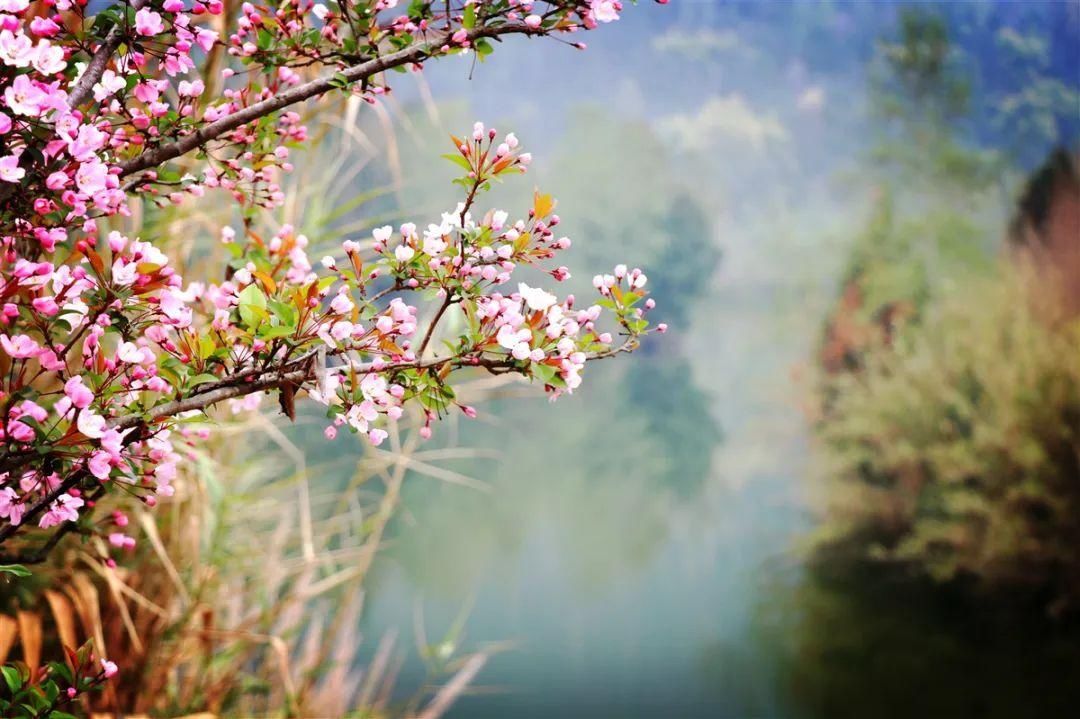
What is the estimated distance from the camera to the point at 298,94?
1.80 feet

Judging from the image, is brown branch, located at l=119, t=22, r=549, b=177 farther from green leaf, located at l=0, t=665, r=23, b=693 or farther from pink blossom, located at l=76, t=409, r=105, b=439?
green leaf, located at l=0, t=665, r=23, b=693

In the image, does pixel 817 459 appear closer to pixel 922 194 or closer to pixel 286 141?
pixel 922 194

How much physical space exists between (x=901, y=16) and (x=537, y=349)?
2328 millimetres

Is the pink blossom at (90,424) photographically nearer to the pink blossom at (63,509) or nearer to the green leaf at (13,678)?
the pink blossom at (63,509)

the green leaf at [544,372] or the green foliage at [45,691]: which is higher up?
the green leaf at [544,372]


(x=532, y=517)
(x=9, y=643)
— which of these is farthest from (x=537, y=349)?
(x=532, y=517)

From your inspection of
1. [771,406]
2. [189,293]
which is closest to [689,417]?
[771,406]

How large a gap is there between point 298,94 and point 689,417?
6.39 feet

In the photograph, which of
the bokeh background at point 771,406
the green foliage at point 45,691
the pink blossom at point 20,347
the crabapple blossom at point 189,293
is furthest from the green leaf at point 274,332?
the bokeh background at point 771,406

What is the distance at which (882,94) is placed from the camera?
7.89 ft

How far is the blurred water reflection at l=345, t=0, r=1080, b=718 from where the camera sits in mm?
2238

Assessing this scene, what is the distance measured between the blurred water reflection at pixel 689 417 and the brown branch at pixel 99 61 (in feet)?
6.10

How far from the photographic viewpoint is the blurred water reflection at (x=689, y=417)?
2238mm

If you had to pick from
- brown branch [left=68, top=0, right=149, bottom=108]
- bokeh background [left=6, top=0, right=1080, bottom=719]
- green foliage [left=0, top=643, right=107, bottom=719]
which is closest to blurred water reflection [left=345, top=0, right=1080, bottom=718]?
bokeh background [left=6, top=0, right=1080, bottom=719]
